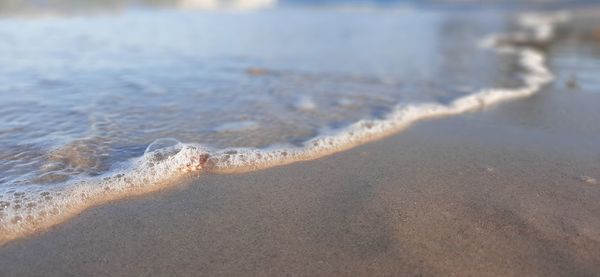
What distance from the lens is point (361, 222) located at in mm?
2387

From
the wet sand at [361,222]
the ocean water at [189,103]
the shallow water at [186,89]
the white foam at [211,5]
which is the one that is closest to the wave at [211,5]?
the white foam at [211,5]

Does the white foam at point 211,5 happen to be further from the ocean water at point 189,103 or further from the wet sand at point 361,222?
Answer: the wet sand at point 361,222

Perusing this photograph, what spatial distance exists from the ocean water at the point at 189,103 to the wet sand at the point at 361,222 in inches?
11.5

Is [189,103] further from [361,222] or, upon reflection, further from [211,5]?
[211,5]

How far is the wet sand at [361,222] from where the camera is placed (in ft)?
6.68

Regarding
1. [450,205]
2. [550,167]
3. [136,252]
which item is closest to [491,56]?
[550,167]

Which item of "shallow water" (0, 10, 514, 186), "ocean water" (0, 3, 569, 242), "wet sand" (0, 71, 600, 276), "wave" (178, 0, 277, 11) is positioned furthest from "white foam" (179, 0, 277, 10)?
"wet sand" (0, 71, 600, 276)

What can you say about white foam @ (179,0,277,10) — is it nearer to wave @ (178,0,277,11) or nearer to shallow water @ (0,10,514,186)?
wave @ (178,0,277,11)

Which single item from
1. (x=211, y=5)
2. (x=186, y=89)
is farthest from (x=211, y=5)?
(x=186, y=89)

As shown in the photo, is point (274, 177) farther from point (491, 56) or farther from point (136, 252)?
point (491, 56)

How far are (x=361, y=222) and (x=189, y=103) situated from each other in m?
2.79

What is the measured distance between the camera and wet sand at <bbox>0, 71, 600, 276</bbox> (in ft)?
6.68

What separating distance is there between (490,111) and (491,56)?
14.8 ft

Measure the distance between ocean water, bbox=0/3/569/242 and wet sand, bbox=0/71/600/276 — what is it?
0.29 meters
